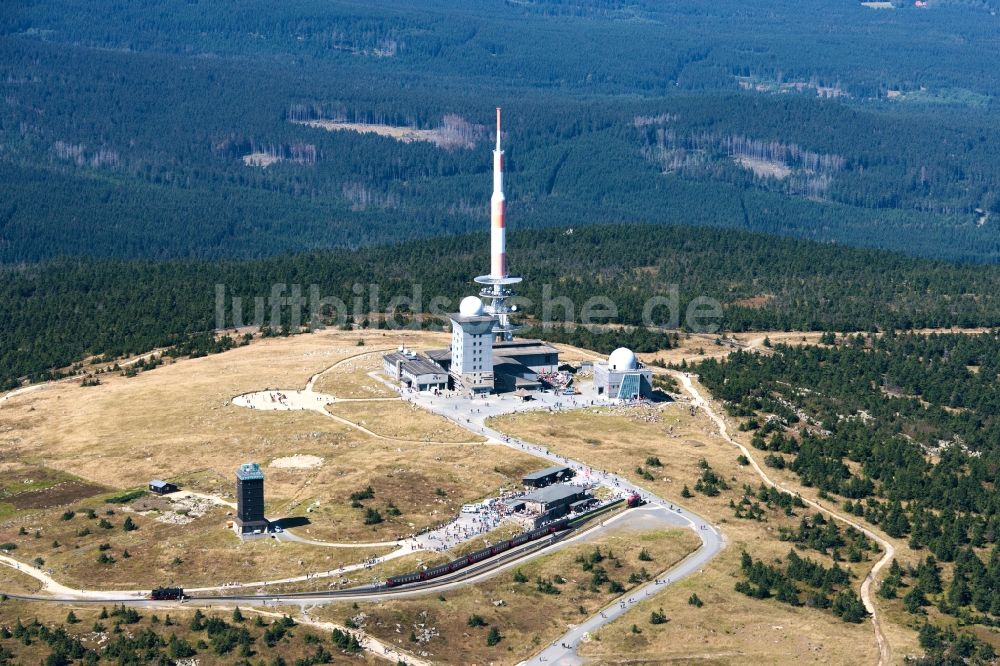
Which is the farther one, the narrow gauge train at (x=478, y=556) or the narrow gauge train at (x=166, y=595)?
the narrow gauge train at (x=478, y=556)

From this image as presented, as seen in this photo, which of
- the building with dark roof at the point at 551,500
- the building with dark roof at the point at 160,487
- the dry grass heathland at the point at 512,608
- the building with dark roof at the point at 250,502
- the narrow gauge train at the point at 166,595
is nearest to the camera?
the dry grass heathland at the point at 512,608

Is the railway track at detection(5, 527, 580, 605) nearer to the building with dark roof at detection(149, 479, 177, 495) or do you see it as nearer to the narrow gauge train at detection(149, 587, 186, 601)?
the narrow gauge train at detection(149, 587, 186, 601)

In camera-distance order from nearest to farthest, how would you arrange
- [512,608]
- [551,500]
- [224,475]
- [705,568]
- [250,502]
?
[512,608] → [705,568] → [250,502] → [551,500] → [224,475]

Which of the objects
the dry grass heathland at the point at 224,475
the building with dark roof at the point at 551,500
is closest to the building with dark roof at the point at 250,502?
the dry grass heathland at the point at 224,475

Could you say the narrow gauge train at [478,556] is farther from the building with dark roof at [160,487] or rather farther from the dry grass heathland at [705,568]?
the building with dark roof at [160,487]

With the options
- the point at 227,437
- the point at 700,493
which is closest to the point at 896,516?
the point at 700,493

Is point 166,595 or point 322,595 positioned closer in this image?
point 166,595

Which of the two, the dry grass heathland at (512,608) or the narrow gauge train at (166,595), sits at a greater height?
the narrow gauge train at (166,595)

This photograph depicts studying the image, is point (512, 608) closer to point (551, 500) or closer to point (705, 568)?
point (705, 568)

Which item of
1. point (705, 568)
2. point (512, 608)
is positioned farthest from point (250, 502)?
point (705, 568)

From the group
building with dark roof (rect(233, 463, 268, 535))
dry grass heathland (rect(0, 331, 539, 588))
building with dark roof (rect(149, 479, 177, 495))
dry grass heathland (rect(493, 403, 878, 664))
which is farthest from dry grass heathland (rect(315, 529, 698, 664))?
building with dark roof (rect(149, 479, 177, 495))
